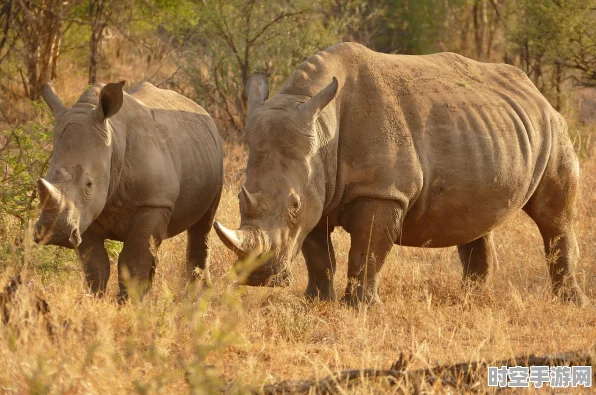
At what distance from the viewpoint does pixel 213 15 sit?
1494 centimetres

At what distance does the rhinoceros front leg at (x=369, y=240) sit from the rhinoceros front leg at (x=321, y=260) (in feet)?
1.15

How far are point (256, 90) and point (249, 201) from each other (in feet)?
3.59

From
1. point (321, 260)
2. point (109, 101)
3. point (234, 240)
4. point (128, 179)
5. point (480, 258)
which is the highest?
point (109, 101)

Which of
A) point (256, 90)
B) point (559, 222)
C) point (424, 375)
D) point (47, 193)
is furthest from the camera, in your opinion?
point (559, 222)

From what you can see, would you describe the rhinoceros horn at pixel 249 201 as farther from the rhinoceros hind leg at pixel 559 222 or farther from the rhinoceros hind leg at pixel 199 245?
the rhinoceros hind leg at pixel 559 222

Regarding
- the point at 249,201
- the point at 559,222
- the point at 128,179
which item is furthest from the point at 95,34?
the point at 249,201

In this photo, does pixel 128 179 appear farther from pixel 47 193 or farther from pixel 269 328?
pixel 269 328

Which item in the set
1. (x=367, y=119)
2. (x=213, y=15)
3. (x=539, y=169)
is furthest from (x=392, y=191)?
(x=213, y=15)

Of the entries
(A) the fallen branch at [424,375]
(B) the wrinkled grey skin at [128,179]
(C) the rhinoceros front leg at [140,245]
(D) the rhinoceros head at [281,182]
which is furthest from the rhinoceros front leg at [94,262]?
(A) the fallen branch at [424,375]

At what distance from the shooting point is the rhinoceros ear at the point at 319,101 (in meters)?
6.67

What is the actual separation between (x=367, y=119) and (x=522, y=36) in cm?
957

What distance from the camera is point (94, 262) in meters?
7.12

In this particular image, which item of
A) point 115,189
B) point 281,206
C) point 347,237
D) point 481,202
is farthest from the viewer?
point 347,237

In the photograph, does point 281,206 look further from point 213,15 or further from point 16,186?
point 213,15
